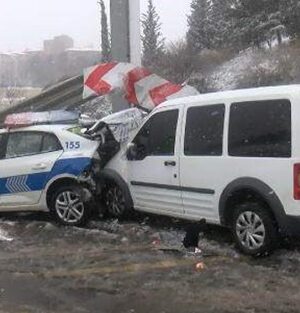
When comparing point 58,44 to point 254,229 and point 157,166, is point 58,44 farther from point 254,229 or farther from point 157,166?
point 254,229

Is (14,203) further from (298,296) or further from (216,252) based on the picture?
(298,296)

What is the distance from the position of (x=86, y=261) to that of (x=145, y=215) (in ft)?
7.89

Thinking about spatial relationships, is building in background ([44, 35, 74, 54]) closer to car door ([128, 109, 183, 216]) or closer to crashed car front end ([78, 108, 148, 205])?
crashed car front end ([78, 108, 148, 205])

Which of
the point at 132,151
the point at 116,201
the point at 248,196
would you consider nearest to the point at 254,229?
the point at 248,196

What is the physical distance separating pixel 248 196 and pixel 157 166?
60.2 inches

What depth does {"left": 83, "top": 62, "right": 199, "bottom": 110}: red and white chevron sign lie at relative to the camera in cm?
1038

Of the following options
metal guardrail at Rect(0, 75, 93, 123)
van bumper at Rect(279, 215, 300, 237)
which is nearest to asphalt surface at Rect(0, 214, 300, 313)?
van bumper at Rect(279, 215, 300, 237)

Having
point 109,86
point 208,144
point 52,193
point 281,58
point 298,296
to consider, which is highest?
point 281,58

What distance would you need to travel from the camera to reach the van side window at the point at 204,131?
7633mm

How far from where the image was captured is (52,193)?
9.72 metres

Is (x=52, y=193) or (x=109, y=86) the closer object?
(x=52, y=193)

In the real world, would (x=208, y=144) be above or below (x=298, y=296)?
above

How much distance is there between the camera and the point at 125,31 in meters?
12.1

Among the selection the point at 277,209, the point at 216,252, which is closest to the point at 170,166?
the point at 216,252
